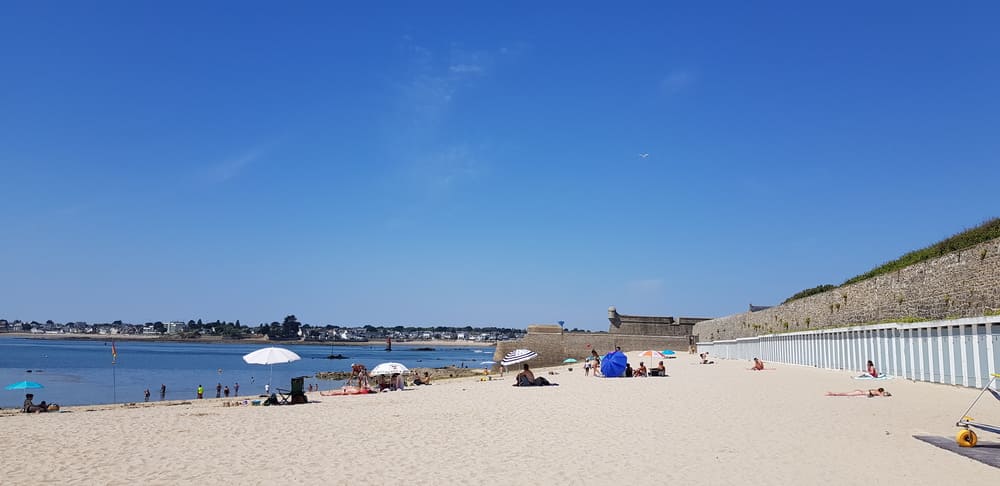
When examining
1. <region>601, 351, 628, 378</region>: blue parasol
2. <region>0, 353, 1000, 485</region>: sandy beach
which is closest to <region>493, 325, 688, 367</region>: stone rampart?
<region>601, 351, 628, 378</region>: blue parasol

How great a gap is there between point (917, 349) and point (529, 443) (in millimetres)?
14361

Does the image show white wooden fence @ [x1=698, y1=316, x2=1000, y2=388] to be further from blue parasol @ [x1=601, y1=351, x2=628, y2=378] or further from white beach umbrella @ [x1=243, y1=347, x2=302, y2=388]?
white beach umbrella @ [x1=243, y1=347, x2=302, y2=388]

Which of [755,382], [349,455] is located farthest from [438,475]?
[755,382]

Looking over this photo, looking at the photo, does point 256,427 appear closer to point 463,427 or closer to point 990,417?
point 463,427

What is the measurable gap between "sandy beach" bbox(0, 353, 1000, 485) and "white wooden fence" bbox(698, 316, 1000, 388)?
0.75 metres

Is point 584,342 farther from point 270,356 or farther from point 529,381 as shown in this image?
point 270,356

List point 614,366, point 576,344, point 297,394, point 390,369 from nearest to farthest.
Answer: point 297,394
point 390,369
point 614,366
point 576,344

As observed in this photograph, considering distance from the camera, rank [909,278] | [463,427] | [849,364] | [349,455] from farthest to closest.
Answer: [849,364] < [909,278] < [463,427] < [349,455]

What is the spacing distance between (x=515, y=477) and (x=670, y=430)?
4332mm

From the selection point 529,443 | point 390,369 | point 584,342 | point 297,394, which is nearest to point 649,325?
point 584,342

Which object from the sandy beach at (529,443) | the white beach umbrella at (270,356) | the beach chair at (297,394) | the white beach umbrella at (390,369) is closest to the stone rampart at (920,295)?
the sandy beach at (529,443)

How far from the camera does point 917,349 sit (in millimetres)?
19859

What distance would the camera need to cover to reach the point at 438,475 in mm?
8180

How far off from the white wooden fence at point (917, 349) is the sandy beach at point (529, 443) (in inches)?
29.7
